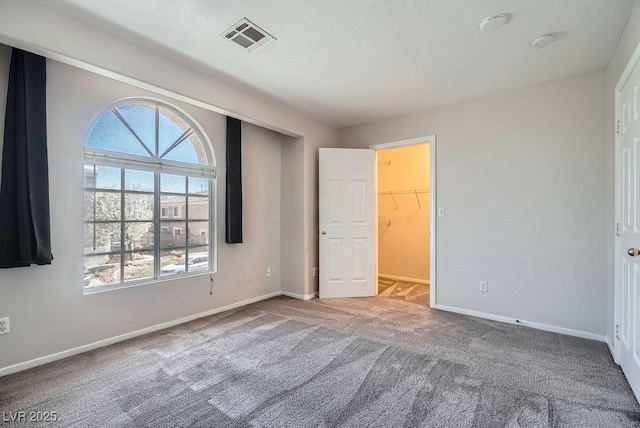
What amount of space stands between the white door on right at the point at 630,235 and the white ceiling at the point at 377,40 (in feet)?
1.84

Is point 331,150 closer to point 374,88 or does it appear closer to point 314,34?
point 374,88

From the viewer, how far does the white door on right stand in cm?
180

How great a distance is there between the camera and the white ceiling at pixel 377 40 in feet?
6.30

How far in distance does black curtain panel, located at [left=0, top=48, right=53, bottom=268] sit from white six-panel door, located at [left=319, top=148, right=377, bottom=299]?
2786mm

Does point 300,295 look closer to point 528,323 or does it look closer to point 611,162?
point 528,323

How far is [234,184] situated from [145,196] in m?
0.93

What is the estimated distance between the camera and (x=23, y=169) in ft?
6.88

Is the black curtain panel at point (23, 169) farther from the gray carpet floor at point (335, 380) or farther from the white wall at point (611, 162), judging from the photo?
the white wall at point (611, 162)

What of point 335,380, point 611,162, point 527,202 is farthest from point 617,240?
point 335,380

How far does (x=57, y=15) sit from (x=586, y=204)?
170 inches

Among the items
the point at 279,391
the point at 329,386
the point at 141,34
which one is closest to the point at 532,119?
the point at 329,386

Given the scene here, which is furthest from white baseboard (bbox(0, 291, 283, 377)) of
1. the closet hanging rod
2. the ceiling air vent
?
the closet hanging rod

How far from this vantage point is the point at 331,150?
410 cm

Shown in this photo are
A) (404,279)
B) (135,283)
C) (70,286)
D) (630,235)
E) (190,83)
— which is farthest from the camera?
(404,279)
